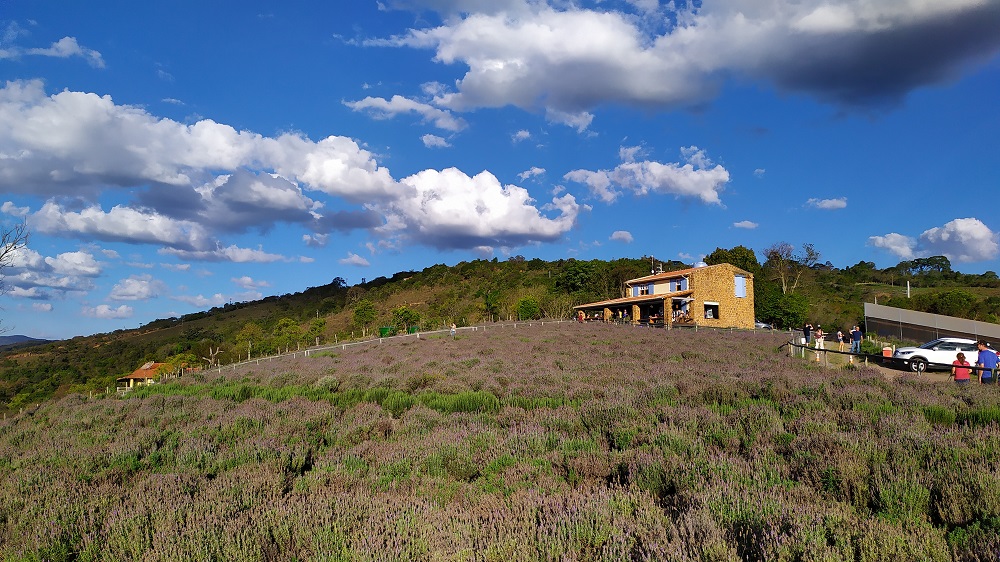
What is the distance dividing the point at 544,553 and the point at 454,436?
3.40 metres

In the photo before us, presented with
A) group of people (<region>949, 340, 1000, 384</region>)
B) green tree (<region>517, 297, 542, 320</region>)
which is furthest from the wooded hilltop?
group of people (<region>949, 340, 1000, 384</region>)

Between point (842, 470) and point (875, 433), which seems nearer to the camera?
point (842, 470)

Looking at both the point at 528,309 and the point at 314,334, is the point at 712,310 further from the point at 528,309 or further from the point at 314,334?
the point at 314,334

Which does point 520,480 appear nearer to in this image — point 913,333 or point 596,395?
point 596,395

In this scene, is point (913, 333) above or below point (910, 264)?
below

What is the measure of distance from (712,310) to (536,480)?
5169cm

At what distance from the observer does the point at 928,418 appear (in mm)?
6992

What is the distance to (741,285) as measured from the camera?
52.5 meters

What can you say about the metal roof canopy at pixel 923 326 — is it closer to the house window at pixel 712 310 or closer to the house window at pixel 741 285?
the house window at pixel 741 285

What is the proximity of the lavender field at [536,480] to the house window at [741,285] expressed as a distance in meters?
45.3

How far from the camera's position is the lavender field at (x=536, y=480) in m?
3.34

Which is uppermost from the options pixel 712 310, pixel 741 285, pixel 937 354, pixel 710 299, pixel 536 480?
pixel 741 285

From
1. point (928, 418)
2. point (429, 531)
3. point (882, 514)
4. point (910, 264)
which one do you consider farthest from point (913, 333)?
point (910, 264)

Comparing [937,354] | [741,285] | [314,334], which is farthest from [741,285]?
[314,334]
